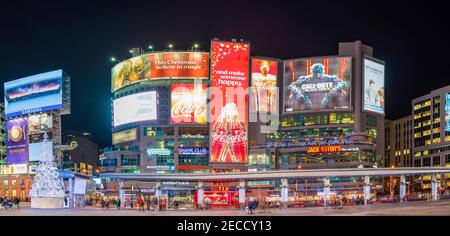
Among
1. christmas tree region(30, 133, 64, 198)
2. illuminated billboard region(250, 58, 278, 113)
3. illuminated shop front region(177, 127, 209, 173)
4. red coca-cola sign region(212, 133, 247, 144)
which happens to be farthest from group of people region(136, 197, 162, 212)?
illuminated billboard region(250, 58, 278, 113)

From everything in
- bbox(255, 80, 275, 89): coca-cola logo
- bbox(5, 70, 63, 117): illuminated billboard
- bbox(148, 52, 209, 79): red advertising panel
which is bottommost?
bbox(5, 70, 63, 117): illuminated billboard

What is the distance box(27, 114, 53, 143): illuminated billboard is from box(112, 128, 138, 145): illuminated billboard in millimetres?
26095

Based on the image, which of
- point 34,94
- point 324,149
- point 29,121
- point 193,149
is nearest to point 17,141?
point 29,121

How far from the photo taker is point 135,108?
175 m

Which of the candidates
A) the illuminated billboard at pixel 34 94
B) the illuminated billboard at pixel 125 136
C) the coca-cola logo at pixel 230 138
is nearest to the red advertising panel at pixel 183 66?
the coca-cola logo at pixel 230 138

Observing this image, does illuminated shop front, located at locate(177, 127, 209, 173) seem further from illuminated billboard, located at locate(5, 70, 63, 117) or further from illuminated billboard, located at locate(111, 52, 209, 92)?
illuminated billboard, located at locate(5, 70, 63, 117)

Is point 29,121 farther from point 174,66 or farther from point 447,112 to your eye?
point 447,112

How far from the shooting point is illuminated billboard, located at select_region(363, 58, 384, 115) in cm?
17662

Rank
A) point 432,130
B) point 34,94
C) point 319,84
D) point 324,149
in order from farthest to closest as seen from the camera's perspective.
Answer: point 432,130 < point 319,84 < point 324,149 < point 34,94

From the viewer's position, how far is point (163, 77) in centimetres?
17038

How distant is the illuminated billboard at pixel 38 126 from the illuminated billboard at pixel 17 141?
4.05 meters

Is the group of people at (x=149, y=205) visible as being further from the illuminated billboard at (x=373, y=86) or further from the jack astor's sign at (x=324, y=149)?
the illuminated billboard at (x=373, y=86)

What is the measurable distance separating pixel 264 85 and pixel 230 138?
17.9 meters
